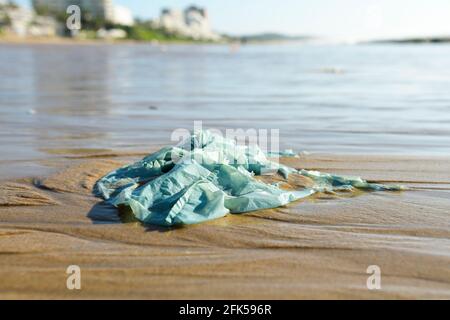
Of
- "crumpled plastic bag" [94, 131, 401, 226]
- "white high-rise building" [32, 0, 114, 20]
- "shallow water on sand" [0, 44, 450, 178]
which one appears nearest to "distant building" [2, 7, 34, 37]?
"white high-rise building" [32, 0, 114, 20]

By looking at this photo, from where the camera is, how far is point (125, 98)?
11594 mm

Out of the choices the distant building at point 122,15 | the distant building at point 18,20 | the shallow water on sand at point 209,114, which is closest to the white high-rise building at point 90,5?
the distant building at point 122,15

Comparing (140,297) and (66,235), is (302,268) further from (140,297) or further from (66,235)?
(66,235)

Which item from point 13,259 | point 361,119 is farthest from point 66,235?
point 361,119

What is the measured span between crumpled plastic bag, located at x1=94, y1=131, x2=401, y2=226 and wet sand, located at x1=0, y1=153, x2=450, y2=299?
101 millimetres

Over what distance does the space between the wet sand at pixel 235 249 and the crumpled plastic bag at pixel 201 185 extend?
0.10m

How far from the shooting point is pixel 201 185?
12.0ft

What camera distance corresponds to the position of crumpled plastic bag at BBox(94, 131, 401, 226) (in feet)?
11.6

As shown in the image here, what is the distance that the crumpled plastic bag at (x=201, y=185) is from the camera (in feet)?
11.6

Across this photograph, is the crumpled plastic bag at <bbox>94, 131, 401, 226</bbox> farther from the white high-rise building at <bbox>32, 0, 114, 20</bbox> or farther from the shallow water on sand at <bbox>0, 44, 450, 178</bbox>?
the white high-rise building at <bbox>32, 0, 114, 20</bbox>

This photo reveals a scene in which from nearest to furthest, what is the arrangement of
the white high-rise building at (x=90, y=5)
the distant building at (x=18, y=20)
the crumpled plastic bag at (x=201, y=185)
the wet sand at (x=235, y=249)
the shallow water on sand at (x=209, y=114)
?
the wet sand at (x=235, y=249) < the crumpled plastic bag at (x=201, y=185) < the shallow water on sand at (x=209, y=114) < the distant building at (x=18, y=20) < the white high-rise building at (x=90, y=5)

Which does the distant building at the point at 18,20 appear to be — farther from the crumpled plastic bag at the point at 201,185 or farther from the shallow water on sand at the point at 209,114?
the crumpled plastic bag at the point at 201,185

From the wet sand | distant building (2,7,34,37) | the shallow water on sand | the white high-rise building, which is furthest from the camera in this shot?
the white high-rise building

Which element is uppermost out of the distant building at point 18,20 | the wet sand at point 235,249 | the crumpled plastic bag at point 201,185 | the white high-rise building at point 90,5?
the white high-rise building at point 90,5
